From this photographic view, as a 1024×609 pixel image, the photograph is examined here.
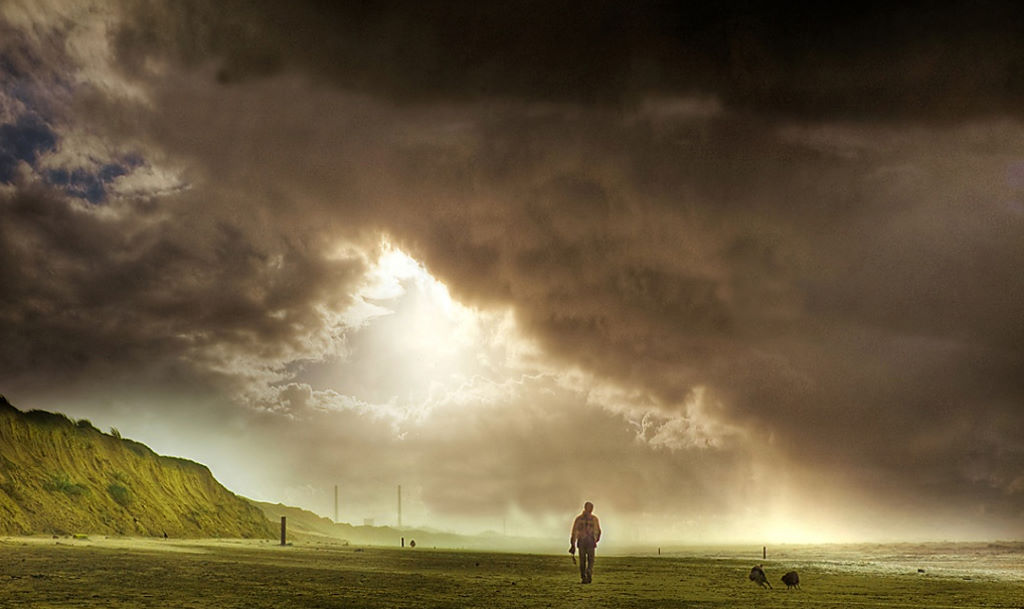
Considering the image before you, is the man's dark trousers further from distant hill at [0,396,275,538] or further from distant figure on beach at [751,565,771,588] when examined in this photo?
distant hill at [0,396,275,538]

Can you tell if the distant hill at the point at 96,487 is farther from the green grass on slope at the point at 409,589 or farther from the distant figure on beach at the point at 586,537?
the distant figure on beach at the point at 586,537

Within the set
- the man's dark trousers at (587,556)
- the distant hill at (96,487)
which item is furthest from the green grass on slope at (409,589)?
the distant hill at (96,487)

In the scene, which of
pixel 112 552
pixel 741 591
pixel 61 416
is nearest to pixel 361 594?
pixel 741 591

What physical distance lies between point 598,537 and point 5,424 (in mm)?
83793

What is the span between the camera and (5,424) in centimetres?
8669

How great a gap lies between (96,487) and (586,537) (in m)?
83.4

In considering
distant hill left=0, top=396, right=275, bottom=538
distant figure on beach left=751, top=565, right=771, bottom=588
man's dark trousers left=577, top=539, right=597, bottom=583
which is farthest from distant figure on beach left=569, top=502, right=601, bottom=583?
distant hill left=0, top=396, right=275, bottom=538

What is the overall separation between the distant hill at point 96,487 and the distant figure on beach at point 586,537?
68.0 m

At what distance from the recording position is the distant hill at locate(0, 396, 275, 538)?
7994 centimetres

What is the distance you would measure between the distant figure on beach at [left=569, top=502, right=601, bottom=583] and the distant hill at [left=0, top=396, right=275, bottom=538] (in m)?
68.0

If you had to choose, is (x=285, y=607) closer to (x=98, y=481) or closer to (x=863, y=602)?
(x=863, y=602)

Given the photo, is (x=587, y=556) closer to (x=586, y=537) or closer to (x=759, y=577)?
(x=586, y=537)

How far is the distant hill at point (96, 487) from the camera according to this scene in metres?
79.9

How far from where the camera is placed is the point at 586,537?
2700 cm
